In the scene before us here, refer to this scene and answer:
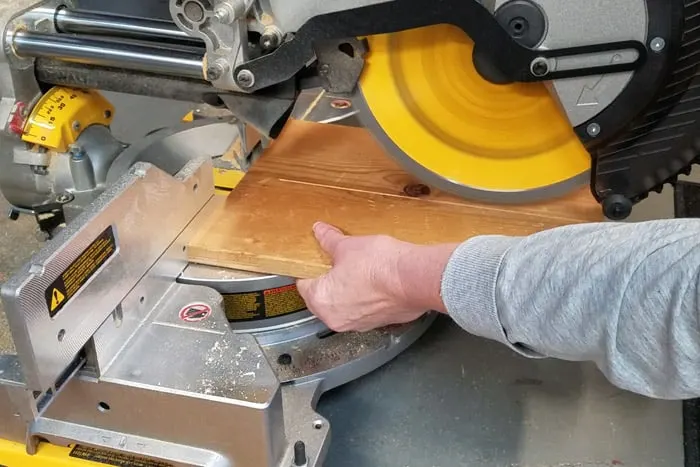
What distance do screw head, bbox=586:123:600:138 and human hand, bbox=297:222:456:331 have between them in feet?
1.03

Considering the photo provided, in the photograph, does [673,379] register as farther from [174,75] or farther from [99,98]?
[99,98]

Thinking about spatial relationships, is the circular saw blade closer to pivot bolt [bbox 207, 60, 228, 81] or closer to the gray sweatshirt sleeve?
pivot bolt [bbox 207, 60, 228, 81]

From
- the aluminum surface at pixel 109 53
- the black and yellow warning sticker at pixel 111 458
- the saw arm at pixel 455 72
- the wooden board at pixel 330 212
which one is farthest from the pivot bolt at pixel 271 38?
the black and yellow warning sticker at pixel 111 458

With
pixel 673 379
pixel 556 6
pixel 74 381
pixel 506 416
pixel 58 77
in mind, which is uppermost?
pixel 556 6

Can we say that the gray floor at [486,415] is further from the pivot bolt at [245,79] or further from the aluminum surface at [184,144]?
the pivot bolt at [245,79]

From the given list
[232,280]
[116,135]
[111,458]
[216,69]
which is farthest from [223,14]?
[116,135]

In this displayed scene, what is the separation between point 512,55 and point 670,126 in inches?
9.4

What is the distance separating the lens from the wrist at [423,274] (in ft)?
3.08

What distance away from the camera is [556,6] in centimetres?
104

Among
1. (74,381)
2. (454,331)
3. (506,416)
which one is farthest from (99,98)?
(506,416)

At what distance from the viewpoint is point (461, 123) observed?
1213 mm

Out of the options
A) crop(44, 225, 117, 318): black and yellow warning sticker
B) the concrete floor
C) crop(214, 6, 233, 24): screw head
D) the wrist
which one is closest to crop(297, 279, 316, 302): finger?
the wrist

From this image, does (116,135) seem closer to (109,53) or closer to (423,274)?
(109,53)

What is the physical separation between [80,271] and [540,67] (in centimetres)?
65
